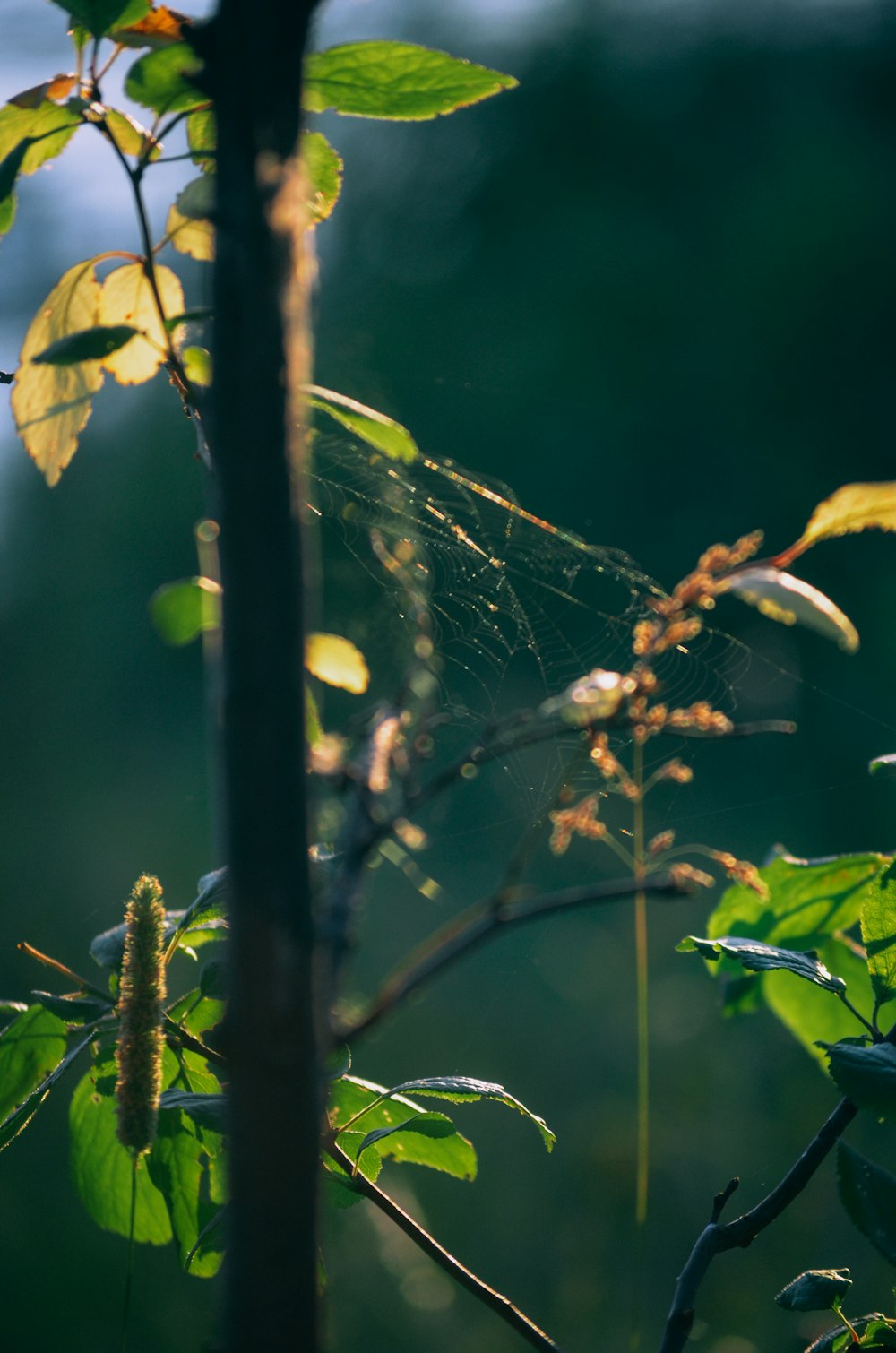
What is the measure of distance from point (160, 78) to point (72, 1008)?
1.01ft

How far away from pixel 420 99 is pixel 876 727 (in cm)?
172

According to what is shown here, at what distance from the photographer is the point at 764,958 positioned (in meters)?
Answer: 0.42

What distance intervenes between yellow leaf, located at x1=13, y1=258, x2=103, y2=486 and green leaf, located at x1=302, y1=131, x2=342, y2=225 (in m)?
0.08

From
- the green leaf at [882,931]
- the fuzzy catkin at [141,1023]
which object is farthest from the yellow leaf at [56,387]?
the green leaf at [882,931]

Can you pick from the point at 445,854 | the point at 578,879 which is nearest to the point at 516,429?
the point at 445,854

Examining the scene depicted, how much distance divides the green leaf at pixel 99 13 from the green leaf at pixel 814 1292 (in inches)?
21.0

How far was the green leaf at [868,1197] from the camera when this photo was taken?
1.25ft

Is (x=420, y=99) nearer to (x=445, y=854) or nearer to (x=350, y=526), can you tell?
(x=350, y=526)

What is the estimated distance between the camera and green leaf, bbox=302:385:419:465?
0.95 feet

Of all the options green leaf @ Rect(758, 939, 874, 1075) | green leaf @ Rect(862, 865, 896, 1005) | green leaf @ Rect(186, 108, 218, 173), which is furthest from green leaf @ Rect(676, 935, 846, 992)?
green leaf @ Rect(186, 108, 218, 173)

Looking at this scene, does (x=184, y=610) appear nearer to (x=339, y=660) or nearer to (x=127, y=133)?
(x=339, y=660)

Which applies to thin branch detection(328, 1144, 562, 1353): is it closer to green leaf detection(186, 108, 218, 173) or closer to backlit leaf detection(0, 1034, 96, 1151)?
backlit leaf detection(0, 1034, 96, 1151)

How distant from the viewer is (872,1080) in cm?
35

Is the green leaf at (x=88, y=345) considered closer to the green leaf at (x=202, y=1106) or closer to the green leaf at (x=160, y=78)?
the green leaf at (x=160, y=78)
